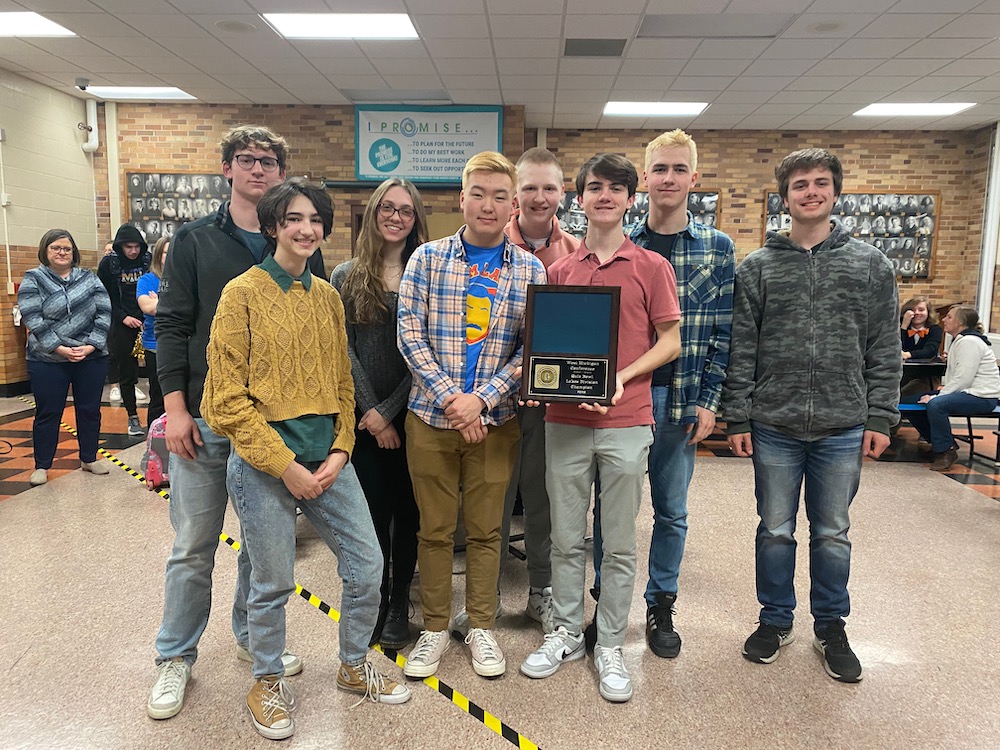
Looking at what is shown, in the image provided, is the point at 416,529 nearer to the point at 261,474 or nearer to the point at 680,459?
the point at 261,474

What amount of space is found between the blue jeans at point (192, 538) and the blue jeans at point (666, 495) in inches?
51.8

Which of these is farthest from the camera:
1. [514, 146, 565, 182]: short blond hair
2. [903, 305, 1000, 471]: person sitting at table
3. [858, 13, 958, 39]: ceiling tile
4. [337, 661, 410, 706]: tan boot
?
[858, 13, 958, 39]: ceiling tile

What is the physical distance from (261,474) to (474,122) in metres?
7.84

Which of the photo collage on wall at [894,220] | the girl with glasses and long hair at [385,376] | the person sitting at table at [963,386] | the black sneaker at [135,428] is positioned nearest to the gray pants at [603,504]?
the girl with glasses and long hair at [385,376]

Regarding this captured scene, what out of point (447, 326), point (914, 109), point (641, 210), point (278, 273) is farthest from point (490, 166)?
point (914, 109)

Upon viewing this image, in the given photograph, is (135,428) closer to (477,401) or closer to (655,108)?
(477,401)

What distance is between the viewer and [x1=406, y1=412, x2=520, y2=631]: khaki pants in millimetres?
2291

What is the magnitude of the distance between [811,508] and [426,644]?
149 centimetres

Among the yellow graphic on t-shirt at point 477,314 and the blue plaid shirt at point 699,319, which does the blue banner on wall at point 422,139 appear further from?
the yellow graphic on t-shirt at point 477,314

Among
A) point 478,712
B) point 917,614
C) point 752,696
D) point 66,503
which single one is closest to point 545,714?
point 478,712

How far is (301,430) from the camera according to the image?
1.92 m

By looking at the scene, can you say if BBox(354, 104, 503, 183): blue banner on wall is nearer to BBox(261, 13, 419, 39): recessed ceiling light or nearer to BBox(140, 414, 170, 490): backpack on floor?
BBox(261, 13, 419, 39): recessed ceiling light

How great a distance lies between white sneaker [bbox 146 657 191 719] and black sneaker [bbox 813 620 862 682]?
2244mm

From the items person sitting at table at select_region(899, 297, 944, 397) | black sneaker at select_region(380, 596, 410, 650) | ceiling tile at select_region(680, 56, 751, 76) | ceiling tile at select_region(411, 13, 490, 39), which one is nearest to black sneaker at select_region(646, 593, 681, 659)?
black sneaker at select_region(380, 596, 410, 650)
